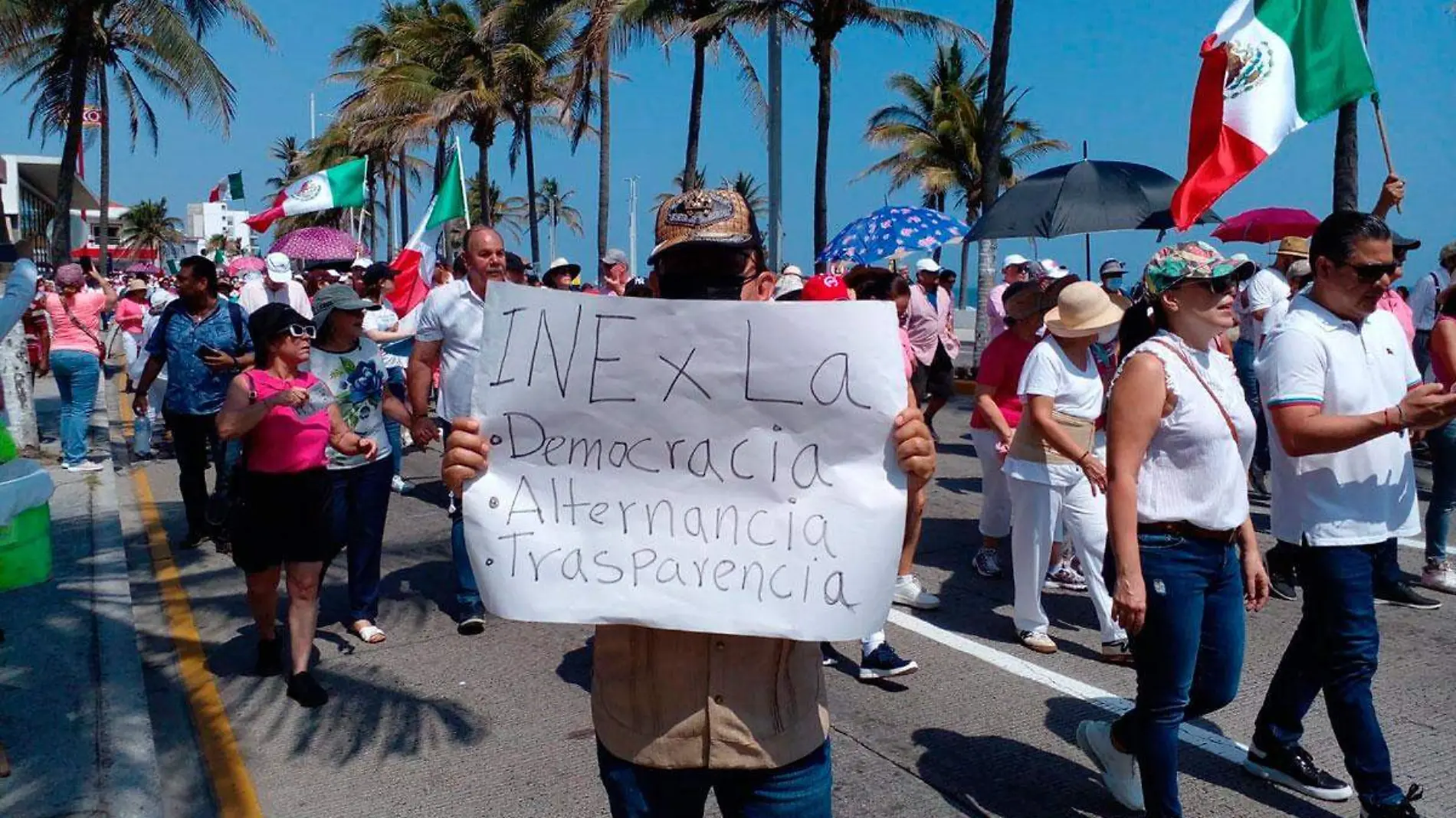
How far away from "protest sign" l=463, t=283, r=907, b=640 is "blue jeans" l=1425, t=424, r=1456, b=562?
5.72 metres

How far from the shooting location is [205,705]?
4.86 meters

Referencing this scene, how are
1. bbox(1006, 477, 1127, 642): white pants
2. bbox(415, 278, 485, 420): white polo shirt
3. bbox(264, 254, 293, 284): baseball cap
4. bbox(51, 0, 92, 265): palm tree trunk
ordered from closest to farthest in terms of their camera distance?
bbox(1006, 477, 1127, 642): white pants < bbox(415, 278, 485, 420): white polo shirt < bbox(264, 254, 293, 284): baseball cap < bbox(51, 0, 92, 265): palm tree trunk

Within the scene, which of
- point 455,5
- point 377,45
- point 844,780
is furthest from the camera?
point 377,45

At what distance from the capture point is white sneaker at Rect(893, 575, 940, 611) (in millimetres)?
5996

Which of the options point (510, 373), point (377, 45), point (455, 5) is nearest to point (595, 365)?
point (510, 373)

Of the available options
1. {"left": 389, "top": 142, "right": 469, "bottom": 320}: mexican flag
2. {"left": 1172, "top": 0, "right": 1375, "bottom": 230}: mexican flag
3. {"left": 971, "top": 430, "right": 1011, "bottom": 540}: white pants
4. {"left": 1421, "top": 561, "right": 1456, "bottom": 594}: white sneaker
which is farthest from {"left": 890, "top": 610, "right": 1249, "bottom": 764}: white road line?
{"left": 389, "top": 142, "right": 469, "bottom": 320}: mexican flag

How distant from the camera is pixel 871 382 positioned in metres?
2.10

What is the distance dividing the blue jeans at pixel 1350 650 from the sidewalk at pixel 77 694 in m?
3.95

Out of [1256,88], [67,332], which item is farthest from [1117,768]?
[67,332]

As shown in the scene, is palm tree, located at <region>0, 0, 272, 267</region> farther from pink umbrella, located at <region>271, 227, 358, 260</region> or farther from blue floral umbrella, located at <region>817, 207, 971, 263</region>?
blue floral umbrella, located at <region>817, 207, 971, 263</region>

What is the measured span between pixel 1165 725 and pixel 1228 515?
65cm

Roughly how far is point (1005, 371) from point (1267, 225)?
7.76m

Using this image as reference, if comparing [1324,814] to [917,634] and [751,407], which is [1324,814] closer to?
[917,634]

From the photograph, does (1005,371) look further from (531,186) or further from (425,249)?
(531,186)
